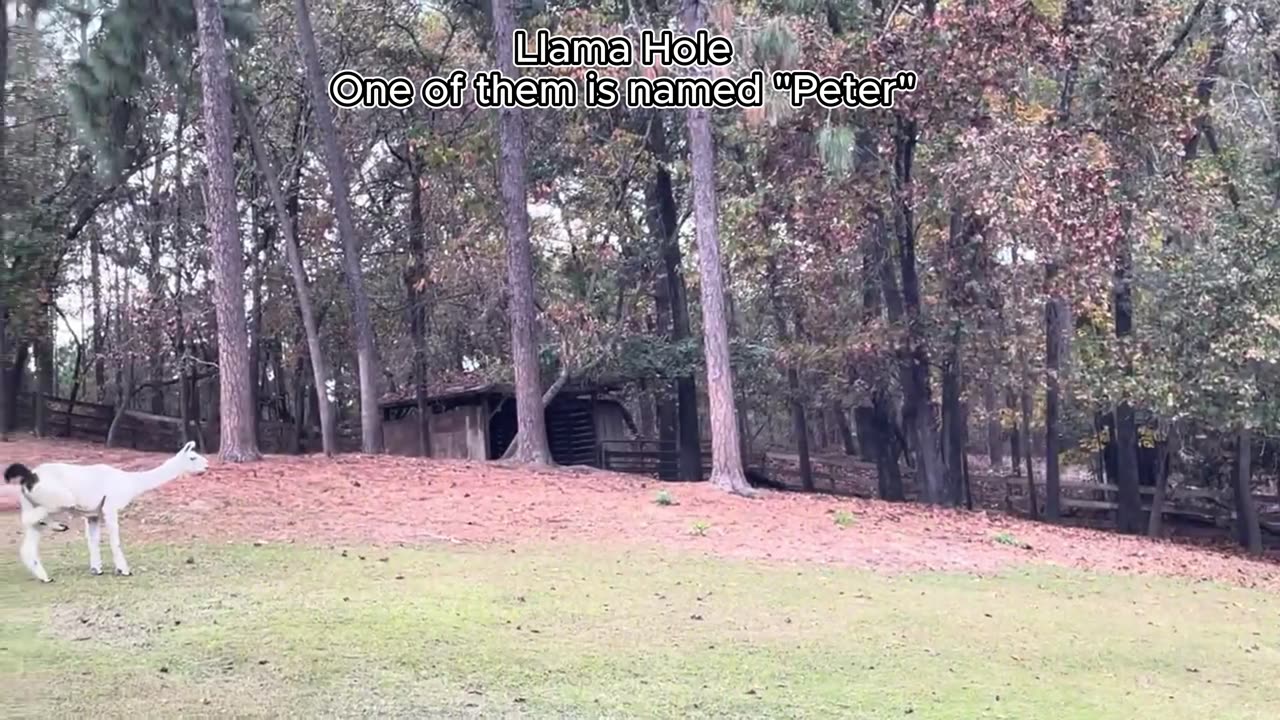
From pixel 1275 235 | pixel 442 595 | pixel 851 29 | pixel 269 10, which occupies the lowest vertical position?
pixel 442 595

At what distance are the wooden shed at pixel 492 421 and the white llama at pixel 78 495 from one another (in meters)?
15.4

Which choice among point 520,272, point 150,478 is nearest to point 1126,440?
point 520,272

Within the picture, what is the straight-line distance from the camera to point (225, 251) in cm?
1555

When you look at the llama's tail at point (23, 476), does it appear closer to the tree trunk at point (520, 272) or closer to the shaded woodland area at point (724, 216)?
the shaded woodland area at point (724, 216)

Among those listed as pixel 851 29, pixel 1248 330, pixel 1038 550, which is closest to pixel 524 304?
pixel 851 29

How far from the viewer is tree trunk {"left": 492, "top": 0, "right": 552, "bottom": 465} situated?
1806cm

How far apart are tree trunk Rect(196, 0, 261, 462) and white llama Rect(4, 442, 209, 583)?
6.21 metres

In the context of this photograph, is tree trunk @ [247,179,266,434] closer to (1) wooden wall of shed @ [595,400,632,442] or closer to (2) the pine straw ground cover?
(1) wooden wall of shed @ [595,400,632,442]

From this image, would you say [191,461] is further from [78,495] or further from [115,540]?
[78,495]


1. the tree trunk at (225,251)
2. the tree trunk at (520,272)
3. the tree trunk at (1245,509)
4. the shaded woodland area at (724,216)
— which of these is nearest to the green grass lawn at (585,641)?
the tree trunk at (225,251)

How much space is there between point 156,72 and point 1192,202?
57.4ft

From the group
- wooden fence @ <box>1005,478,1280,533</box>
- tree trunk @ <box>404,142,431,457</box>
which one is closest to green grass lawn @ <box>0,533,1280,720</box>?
tree trunk @ <box>404,142,431,457</box>

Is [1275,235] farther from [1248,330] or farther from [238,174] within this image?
[238,174]

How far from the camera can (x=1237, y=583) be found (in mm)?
13883
